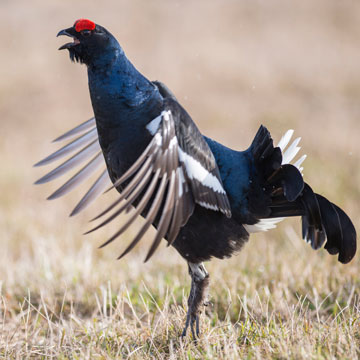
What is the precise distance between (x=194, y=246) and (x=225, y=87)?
9.65m

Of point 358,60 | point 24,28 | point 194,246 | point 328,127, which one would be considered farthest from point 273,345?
point 24,28

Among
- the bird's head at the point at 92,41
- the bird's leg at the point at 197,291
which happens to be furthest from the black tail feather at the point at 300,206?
the bird's head at the point at 92,41

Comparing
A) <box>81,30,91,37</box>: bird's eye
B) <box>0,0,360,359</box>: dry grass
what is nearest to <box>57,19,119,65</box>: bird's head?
<box>81,30,91,37</box>: bird's eye

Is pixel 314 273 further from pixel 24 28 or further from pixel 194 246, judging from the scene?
pixel 24 28

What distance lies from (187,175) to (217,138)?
715 centimetres

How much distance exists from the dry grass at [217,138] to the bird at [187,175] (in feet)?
1.30

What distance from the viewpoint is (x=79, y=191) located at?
7.76 metres

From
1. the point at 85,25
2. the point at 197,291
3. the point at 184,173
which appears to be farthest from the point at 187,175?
the point at 85,25

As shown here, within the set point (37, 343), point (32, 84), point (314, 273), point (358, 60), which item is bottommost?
point (37, 343)

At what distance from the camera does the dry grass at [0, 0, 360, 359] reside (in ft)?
9.90

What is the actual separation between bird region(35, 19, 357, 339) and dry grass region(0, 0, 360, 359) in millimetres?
396

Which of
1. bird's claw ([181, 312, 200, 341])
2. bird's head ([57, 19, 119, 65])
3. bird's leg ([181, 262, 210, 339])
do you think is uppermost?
bird's head ([57, 19, 119, 65])

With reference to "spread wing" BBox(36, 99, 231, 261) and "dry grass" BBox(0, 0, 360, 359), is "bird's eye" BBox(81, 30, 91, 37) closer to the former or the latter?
"spread wing" BBox(36, 99, 231, 261)

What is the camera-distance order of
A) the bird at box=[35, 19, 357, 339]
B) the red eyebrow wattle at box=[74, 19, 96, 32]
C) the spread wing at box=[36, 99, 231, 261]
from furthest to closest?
the red eyebrow wattle at box=[74, 19, 96, 32], the bird at box=[35, 19, 357, 339], the spread wing at box=[36, 99, 231, 261]
